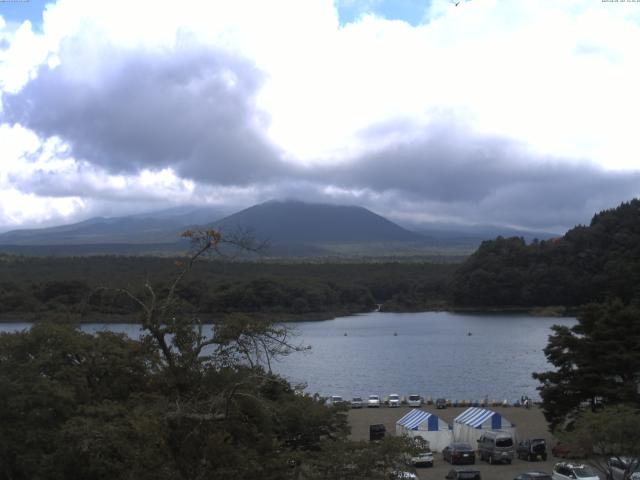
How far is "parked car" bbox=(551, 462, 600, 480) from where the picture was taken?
42.8ft

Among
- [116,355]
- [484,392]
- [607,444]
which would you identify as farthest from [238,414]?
[484,392]

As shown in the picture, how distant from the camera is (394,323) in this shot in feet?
226

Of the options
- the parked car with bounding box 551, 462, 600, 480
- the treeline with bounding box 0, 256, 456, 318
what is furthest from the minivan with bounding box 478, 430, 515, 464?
the treeline with bounding box 0, 256, 456, 318

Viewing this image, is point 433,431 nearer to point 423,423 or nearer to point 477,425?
point 423,423

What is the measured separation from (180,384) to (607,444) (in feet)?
24.3

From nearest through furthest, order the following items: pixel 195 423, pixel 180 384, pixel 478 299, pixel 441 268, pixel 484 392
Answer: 1. pixel 195 423
2. pixel 180 384
3. pixel 484 392
4. pixel 478 299
5. pixel 441 268

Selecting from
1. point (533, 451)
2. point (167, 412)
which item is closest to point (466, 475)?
point (533, 451)

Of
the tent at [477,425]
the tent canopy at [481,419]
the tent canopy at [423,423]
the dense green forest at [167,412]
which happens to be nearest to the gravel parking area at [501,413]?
the tent canopy at [423,423]

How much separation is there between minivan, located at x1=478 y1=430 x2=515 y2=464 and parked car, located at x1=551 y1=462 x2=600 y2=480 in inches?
126

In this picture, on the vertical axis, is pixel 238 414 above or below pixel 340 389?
above

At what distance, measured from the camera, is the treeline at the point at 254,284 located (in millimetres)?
60969

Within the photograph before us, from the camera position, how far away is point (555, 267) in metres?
76.1

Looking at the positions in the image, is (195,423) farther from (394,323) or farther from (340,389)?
(394,323)

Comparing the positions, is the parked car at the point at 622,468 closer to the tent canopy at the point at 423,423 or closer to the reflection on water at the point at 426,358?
the tent canopy at the point at 423,423
